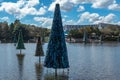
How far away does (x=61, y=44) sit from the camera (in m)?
33.3

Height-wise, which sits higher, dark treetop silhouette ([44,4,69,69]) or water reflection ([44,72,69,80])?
dark treetop silhouette ([44,4,69,69])

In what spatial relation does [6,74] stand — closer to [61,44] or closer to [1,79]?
[1,79]

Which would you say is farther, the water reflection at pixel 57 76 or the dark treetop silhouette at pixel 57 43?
the water reflection at pixel 57 76

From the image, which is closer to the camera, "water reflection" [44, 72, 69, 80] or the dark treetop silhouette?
the dark treetop silhouette

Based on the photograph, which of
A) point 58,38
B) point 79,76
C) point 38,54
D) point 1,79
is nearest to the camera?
point 58,38

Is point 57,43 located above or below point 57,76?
above

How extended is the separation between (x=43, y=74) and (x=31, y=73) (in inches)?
71.4

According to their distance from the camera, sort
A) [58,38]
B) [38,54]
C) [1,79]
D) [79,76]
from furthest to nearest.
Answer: [38,54]
[79,76]
[1,79]
[58,38]

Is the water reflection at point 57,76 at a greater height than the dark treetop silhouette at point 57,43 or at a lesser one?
lesser

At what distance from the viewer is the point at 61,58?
33.2m

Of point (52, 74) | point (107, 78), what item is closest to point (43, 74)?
point (52, 74)

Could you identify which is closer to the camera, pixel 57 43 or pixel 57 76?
pixel 57 43

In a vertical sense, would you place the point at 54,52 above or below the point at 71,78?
above

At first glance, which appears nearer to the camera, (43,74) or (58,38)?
(58,38)
